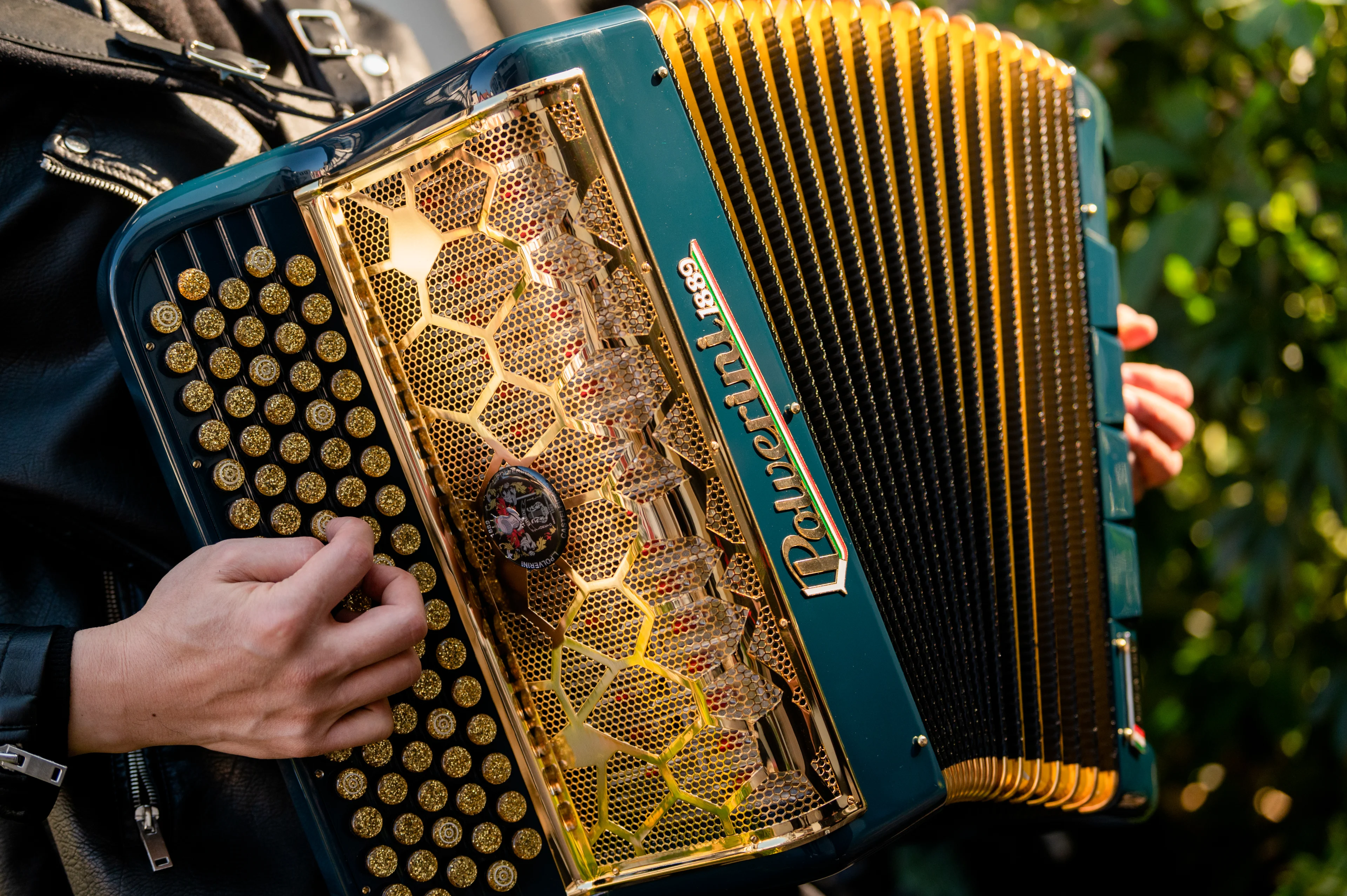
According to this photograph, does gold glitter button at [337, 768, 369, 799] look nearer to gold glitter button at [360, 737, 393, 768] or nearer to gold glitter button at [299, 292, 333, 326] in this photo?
gold glitter button at [360, 737, 393, 768]

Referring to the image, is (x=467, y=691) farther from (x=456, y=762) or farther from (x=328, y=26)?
(x=328, y=26)

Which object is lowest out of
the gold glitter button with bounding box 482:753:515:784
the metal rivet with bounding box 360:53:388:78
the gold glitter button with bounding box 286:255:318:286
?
the gold glitter button with bounding box 482:753:515:784

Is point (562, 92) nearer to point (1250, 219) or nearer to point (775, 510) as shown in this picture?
point (775, 510)

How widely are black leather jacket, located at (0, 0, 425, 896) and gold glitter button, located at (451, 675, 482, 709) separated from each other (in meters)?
0.28

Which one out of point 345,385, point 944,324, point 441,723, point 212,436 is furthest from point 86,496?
point 944,324

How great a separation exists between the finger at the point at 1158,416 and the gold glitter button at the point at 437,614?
104 centimetres

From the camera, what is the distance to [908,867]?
5.67ft

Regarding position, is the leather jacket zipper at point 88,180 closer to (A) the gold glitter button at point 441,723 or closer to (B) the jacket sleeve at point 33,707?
(B) the jacket sleeve at point 33,707

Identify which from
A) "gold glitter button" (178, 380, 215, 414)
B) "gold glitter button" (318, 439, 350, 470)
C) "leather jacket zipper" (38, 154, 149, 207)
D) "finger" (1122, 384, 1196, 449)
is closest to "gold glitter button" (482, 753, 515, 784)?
"gold glitter button" (318, 439, 350, 470)

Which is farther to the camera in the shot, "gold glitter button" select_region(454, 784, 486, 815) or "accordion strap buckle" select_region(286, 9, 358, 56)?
"accordion strap buckle" select_region(286, 9, 358, 56)

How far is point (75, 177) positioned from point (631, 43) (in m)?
0.60

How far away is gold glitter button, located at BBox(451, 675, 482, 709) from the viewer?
91cm

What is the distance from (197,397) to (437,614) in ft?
0.99

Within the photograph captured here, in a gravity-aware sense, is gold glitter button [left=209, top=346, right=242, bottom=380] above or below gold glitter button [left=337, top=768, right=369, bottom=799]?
above
